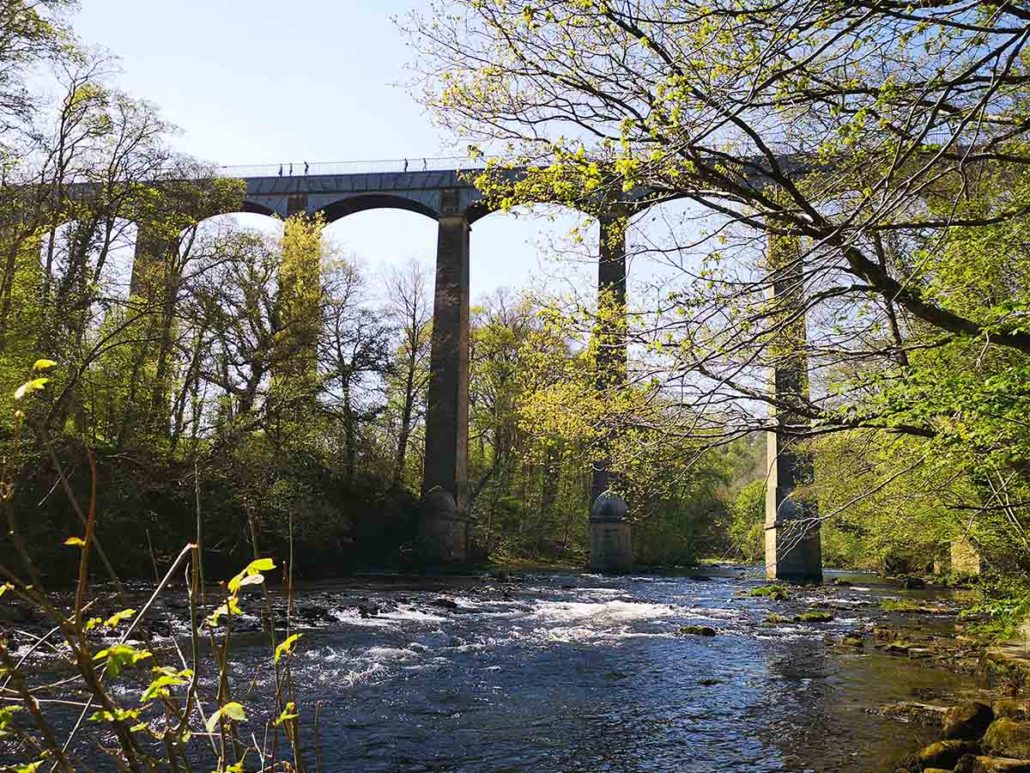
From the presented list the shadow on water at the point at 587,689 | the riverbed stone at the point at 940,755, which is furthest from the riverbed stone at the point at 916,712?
the riverbed stone at the point at 940,755

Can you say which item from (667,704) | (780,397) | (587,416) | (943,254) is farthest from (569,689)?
(943,254)

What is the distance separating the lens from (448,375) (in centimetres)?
3002

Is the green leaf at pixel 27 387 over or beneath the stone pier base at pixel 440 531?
over

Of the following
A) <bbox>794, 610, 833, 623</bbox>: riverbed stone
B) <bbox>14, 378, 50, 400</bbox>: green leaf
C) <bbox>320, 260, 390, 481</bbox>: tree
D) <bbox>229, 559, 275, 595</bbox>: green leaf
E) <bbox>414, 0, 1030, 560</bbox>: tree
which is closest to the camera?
<bbox>14, 378, 50, 400</bbox>: green leaf

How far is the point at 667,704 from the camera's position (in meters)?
8.15

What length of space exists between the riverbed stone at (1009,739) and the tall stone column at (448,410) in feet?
76.9

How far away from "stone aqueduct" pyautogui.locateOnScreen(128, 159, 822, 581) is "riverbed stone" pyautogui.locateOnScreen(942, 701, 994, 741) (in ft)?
63.2

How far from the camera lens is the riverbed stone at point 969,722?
6.37 metres

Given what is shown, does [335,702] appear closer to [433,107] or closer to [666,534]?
[433,107]

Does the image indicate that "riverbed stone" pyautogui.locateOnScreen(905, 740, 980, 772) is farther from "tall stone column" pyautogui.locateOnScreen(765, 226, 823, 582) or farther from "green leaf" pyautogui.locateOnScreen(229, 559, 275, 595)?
"green leaf" pyautogui.locateOnScreen(229, 559, 275, 595)

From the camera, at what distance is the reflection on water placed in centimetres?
636

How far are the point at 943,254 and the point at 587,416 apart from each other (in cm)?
343

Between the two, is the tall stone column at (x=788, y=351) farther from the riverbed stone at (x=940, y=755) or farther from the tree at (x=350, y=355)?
the tree at (x=350, y=355)

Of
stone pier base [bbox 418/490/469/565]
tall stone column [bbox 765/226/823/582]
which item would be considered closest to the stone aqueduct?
stone pier base [bbox 418/490/469/565]
